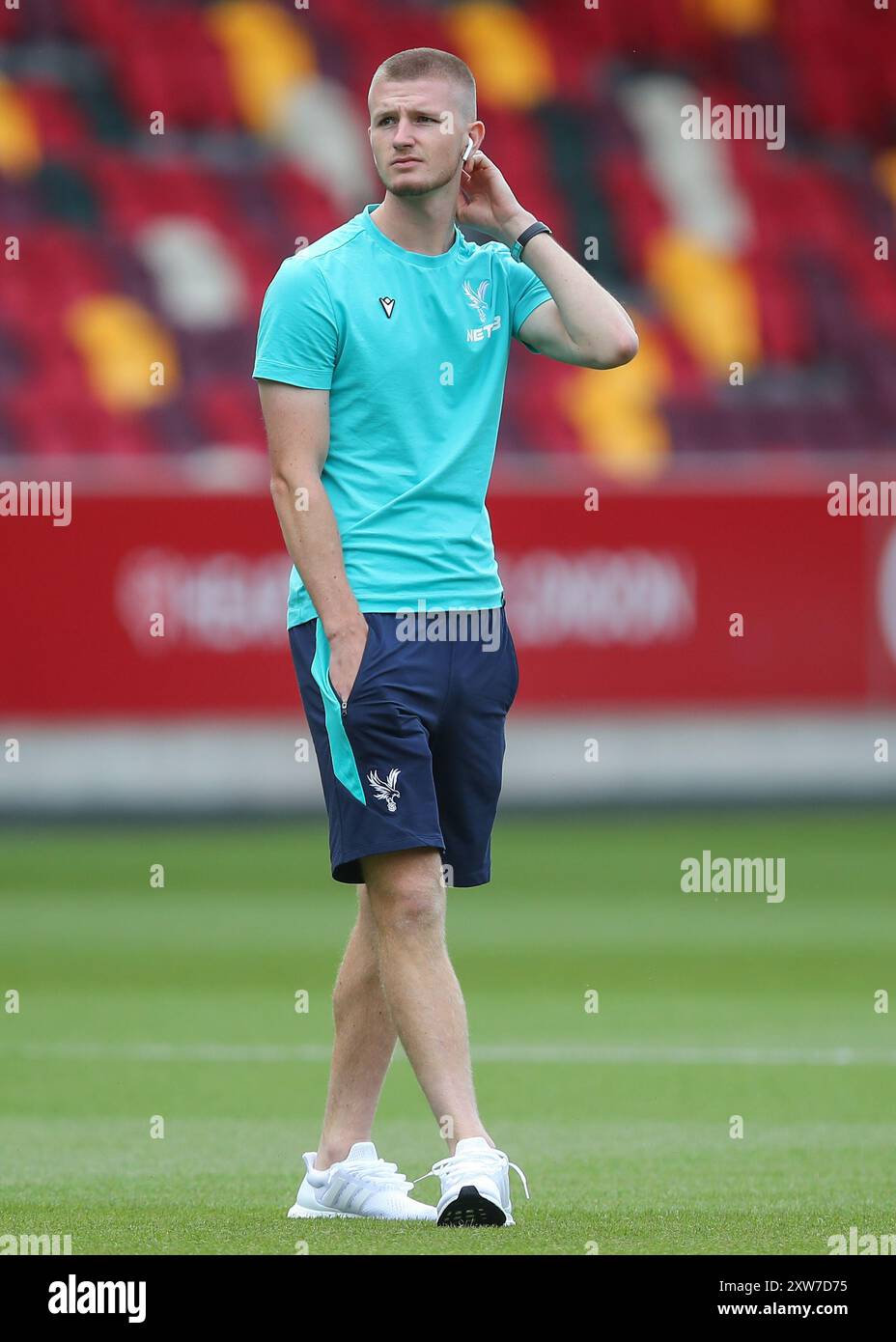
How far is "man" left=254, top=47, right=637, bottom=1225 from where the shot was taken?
494 centimetres

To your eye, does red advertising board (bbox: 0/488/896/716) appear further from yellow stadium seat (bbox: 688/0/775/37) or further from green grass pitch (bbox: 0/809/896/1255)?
yellow stadium seat (bbox: 688/0/775/37)

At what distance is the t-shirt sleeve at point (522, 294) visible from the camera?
5302 mm

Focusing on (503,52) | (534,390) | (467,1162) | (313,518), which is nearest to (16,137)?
(503,52)

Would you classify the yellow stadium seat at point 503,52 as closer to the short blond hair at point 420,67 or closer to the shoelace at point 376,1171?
the short blond hair at point 420,67

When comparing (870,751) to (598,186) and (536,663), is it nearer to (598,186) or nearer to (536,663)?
(536,663)

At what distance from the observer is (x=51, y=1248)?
186 inches

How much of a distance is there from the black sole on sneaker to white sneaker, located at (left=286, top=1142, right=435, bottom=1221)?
259mm

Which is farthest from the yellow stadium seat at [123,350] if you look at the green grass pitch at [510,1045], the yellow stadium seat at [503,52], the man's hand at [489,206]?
the man's hand at [489,206]

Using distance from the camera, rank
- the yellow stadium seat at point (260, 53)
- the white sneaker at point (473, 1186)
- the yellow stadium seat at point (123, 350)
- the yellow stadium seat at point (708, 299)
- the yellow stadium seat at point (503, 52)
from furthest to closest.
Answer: the yellow stadium seat at point (503, 52), the yellow stadium seat at point (260, 53), the yellow stadium seat at point (708, 299), the yellow stadium seat at point (123, 350), the white sneaker at point (473, 1186)

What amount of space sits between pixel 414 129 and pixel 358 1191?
2252mm

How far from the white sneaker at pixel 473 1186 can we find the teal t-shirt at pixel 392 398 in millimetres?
1128
